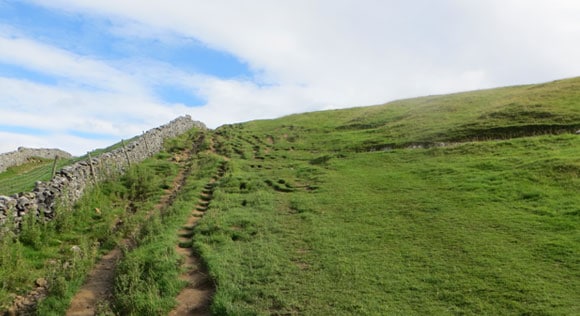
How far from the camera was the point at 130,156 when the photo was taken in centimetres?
2670

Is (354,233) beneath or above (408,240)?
above

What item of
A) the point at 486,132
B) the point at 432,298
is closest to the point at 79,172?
the point at 432,298

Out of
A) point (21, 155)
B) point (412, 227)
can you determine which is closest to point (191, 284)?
point (412, 227)

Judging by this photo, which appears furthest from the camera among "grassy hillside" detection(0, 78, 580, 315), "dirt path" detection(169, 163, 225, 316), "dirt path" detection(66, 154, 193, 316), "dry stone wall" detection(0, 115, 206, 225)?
"dry stone wall" detection(0, 115, 206, 225)

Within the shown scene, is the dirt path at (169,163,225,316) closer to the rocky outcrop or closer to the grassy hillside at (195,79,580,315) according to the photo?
the grassy hillside at (195,79,580,315)

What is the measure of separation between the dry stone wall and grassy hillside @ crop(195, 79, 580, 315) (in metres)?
5.98

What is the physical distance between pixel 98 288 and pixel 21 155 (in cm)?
4044

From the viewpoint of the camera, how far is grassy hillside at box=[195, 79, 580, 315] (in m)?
10.0

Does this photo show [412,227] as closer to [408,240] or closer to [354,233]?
[408,240]

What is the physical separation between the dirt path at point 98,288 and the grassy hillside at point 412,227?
2.84m

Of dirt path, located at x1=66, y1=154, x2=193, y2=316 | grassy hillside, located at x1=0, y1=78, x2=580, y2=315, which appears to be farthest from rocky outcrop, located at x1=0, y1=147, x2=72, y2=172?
dirt path, located at x1=66, y1=154, x2=193, y2=316

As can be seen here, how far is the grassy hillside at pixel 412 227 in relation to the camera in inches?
395

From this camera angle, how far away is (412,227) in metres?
14.6

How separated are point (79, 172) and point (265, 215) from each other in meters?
9.16
